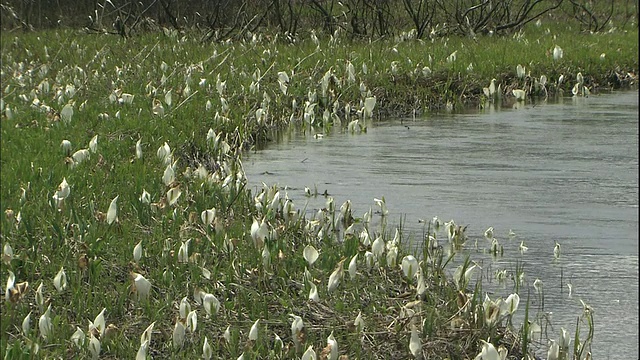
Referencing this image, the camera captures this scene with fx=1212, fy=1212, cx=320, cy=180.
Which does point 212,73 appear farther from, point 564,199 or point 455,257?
point 455,257

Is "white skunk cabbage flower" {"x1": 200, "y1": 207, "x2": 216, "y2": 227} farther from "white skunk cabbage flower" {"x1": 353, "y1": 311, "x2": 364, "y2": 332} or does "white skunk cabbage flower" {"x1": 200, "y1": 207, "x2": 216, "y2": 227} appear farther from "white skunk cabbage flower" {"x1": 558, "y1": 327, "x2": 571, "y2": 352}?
"white skunk cabbage flower" {"x1": 558, "y1": 327, "x2": 571, "y2": 352}

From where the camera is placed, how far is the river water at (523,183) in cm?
545

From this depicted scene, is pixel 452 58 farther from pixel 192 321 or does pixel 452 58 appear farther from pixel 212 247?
pixel 192 321

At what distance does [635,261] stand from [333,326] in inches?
76.0

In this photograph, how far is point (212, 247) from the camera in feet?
18.1

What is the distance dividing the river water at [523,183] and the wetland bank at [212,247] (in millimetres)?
112

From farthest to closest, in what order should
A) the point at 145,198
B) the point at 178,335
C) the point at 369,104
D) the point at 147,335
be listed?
the point at 369,104 < the point at 145,198 < the point at 178,335 < the point at 147,335

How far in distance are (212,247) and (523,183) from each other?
2795 mm

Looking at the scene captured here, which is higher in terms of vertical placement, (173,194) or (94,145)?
(94,145)

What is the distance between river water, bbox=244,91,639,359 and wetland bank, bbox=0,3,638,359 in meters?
0.11

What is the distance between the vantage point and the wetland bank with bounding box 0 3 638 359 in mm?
4523

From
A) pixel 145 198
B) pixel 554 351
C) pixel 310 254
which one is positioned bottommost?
pixel 554 351

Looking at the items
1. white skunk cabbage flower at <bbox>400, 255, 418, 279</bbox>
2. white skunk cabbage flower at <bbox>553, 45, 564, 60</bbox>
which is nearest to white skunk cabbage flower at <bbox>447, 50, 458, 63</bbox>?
white skunk cabbage flower at <bbox>553, 45, 564, 60</bbox>

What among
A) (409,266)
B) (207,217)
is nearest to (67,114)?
(207,217)
